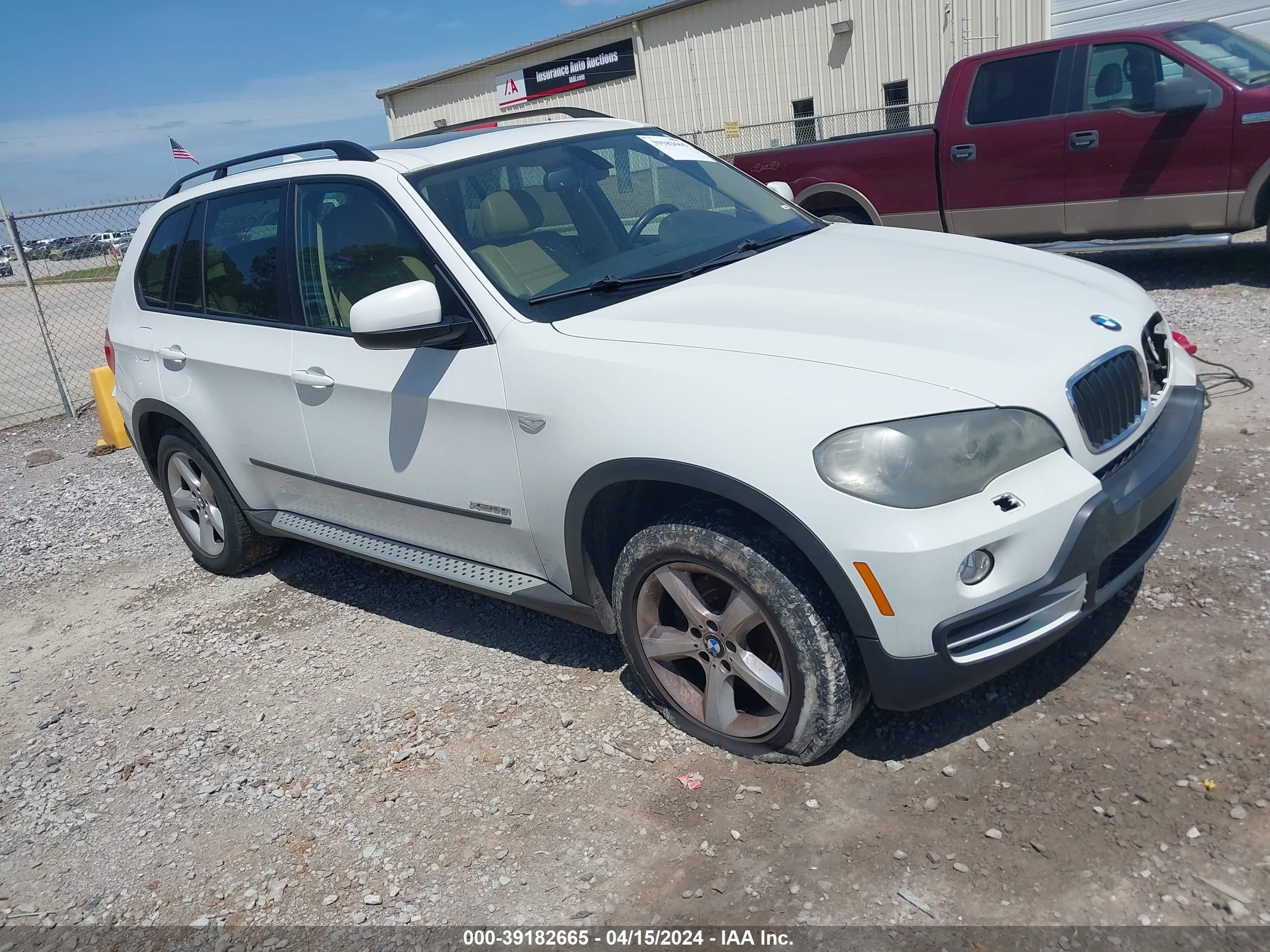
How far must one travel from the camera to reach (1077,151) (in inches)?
317

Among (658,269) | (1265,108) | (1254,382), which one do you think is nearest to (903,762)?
(658,269)

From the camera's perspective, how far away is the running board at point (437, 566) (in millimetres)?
3414

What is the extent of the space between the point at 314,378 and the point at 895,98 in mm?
17901

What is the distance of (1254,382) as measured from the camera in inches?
218

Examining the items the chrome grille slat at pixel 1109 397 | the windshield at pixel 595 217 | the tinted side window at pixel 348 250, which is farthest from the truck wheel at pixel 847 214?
the chrome grille slat at pixel 1109 397

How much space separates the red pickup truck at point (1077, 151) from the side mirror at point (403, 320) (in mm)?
6402

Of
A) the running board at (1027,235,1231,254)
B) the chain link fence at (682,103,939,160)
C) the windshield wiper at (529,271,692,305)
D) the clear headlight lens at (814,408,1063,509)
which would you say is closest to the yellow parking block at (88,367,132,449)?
the windshield wiper at (529,271,692,305)

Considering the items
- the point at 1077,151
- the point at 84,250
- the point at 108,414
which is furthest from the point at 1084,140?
the point at 84,250

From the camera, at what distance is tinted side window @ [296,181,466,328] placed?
3635 mm

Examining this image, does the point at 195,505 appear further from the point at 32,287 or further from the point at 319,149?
the point at 32,287

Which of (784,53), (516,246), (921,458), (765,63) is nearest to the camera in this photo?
(921,458)

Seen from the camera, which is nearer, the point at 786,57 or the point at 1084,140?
the point at 1084,140

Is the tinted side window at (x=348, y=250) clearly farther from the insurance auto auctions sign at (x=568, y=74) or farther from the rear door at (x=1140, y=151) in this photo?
the insurance auto auctions sign at (x=568, y=74)

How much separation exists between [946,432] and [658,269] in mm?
1383
